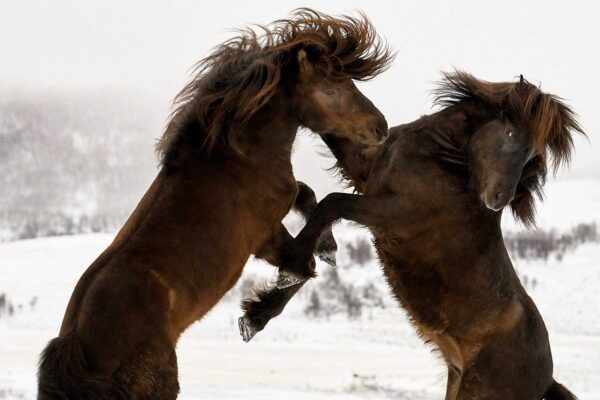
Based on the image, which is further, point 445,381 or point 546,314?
point 546,314

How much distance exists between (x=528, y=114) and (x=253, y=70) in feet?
6.21

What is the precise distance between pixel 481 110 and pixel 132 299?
9.76ft

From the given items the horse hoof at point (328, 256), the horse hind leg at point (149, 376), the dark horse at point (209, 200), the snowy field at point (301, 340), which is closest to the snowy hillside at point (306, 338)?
the snowy field at point (301, 340)

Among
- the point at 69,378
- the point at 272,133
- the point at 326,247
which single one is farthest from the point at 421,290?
the point at 69,378

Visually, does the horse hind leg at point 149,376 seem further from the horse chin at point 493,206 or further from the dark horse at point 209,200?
the horse chin at point 493,206

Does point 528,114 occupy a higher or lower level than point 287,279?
higher

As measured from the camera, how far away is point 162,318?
4.86 meters

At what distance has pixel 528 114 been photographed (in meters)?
6.12

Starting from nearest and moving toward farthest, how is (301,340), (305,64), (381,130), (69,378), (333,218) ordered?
(69,378)
(381,130)
(305,64)
(333,218)
(301,340)

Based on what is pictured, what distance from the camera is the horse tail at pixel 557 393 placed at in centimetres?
623

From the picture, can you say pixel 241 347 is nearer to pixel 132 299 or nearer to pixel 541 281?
pixel 541 281

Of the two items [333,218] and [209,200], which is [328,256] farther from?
[209,200]

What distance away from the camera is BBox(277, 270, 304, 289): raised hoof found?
5.80 metres

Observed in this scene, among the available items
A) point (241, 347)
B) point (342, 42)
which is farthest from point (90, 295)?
point (241, 347)
